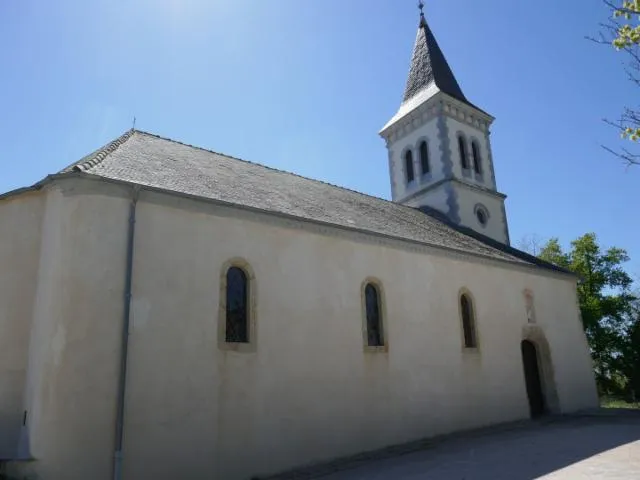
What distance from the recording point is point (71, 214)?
8.63 meters

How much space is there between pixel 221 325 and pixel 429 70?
1896 cm

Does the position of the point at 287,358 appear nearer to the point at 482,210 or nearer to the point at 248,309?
the point at 248,309

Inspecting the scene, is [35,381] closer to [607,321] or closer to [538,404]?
[538,404]

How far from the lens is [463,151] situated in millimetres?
22234

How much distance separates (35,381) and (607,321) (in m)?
28.4

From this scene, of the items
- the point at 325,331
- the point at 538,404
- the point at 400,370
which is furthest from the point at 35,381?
the point at 538,404

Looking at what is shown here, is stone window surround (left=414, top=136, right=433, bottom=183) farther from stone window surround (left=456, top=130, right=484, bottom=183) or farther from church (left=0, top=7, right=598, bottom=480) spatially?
church (left=0, top=7, right=598, bottom=480)

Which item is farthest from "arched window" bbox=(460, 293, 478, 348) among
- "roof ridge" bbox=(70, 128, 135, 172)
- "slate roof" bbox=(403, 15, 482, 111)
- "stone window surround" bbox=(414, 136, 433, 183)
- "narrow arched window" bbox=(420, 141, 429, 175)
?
"slate roof" bbox=(403, 15, 482, 111)

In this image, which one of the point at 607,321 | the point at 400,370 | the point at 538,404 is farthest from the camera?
the point at 607,321

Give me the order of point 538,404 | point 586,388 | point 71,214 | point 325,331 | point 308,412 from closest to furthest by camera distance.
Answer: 1. point 71,214
2. point 308,412
3. point 325,331
4. point 538,404
5. point 586,388

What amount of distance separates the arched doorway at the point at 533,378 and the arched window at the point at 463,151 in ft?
28.5

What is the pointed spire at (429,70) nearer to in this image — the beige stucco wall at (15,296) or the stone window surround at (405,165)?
the stone window surround at (405,165)

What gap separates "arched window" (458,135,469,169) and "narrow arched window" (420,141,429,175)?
144 cm

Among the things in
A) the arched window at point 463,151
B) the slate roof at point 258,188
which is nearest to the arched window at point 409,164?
the arched window at point 463,151
